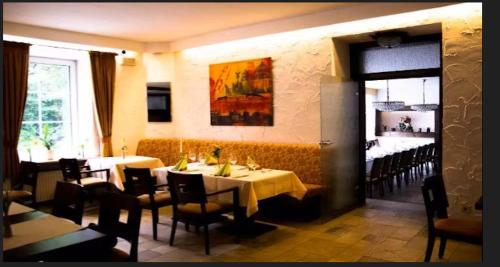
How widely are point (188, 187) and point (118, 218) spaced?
1.21 m

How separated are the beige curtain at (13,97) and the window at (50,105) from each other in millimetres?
567

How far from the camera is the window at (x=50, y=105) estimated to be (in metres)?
6.40

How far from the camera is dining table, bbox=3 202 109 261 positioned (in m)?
1.99

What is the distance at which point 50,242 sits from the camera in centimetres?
212

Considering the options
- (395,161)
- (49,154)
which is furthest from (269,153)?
(49,154)

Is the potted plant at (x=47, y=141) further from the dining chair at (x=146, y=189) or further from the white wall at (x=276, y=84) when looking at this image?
the dining chair at (x=146, y=189)

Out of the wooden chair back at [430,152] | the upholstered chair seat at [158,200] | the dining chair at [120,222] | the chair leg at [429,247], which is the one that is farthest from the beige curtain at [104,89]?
the wooden chair back at [430,152]

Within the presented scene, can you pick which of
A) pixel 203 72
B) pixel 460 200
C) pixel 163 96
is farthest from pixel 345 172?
pixel 163 96

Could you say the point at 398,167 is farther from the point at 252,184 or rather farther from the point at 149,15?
the point at 149,15

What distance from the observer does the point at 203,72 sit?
6.80 m

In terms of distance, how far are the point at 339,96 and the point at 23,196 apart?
4.18 meters

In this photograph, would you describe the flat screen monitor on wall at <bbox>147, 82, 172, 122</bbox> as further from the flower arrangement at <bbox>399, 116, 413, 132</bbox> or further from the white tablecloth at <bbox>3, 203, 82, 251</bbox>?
the flower arrangement at <bbox>399, 116, 413, 132</bbox>

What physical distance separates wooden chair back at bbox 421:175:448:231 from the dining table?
258 cm

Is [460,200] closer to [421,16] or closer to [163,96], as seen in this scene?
[421,16]
